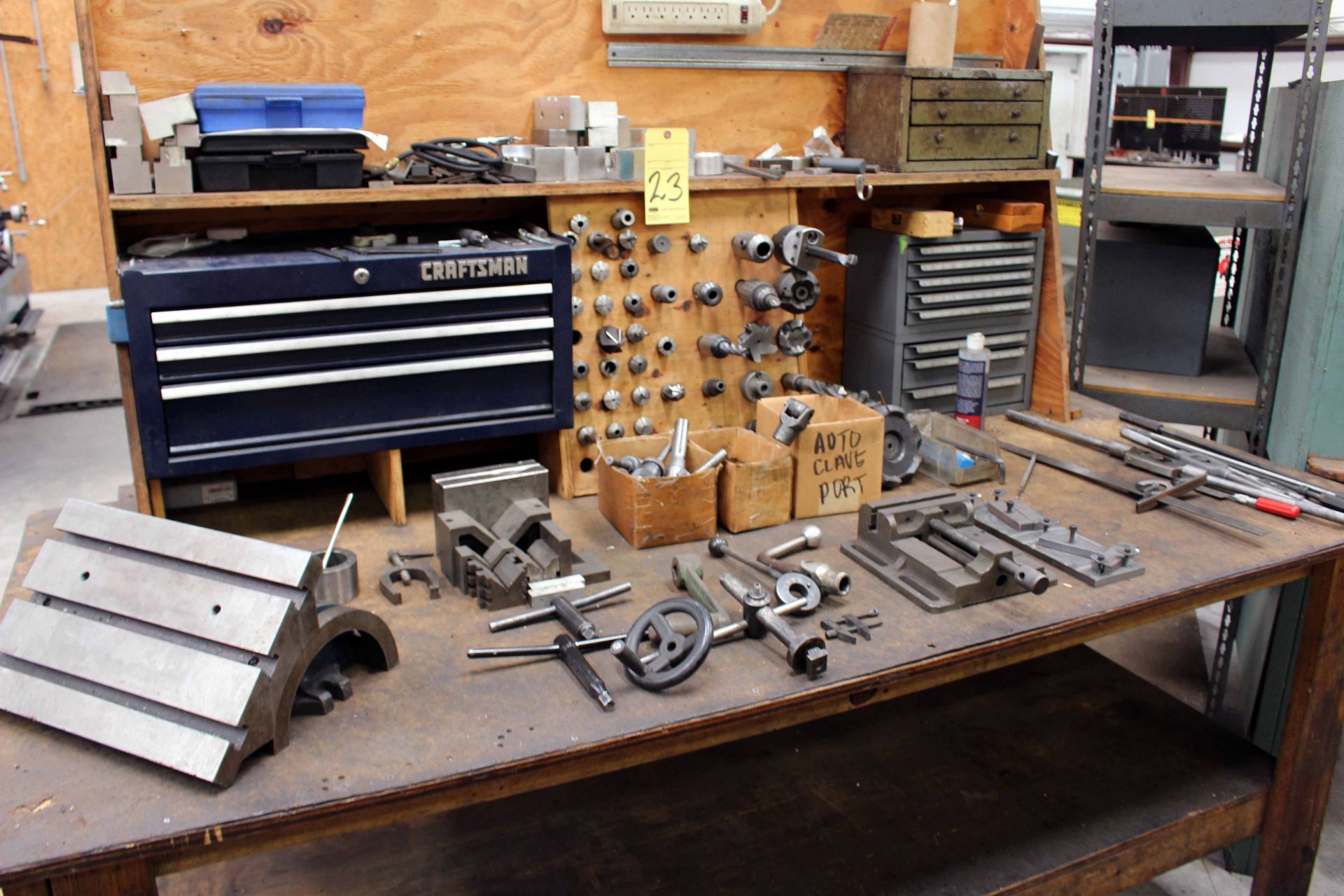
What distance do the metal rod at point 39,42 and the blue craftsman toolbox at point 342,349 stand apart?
5624mm

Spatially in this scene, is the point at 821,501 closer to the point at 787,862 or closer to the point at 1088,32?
the point at 787,862

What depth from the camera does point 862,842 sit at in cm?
144

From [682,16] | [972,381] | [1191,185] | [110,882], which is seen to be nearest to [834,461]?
[972,381]

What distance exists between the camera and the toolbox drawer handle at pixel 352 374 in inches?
51.4

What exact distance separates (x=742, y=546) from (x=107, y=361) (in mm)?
4605

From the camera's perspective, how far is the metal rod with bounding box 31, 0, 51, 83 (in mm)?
5723

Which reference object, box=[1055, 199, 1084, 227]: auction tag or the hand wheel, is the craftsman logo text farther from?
box=[1055, 199, 1084, 227]: auction tag

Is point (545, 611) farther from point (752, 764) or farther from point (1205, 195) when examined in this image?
point (1205, 195)

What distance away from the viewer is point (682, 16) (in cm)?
168

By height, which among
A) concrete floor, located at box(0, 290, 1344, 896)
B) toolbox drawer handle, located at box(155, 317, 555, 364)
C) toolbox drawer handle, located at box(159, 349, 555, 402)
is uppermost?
toolbox drawer handle, located at box(155, 317, 555, 364)

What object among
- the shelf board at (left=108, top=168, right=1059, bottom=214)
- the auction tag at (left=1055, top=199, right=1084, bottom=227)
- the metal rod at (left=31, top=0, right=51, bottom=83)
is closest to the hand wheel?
the shelf board at (left=108, top=168, right=1059, bottom=214)

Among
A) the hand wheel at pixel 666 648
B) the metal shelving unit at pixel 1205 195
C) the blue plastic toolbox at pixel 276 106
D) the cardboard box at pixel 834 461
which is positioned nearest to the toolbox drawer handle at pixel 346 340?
the blue plastic toolbox at pixel 276 106

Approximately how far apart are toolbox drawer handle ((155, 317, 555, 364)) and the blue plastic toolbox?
290mm

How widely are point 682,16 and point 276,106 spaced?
68 centimetres
